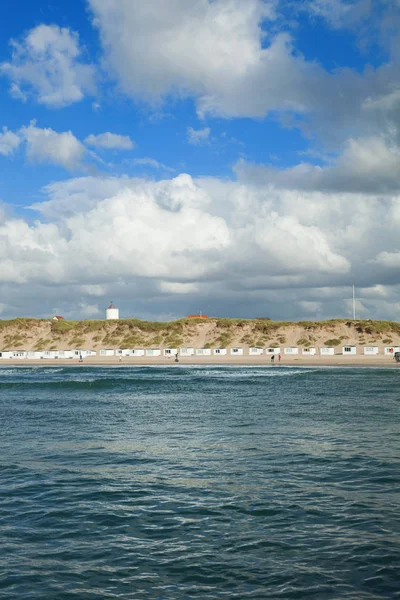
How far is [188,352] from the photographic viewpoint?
131m

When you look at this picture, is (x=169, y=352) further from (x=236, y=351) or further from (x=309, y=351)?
(x=309, y=351)

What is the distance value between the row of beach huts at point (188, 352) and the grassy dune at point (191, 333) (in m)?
9.49

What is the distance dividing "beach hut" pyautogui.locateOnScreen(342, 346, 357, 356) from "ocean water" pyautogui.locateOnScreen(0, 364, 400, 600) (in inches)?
3700

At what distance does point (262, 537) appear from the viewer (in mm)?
12031

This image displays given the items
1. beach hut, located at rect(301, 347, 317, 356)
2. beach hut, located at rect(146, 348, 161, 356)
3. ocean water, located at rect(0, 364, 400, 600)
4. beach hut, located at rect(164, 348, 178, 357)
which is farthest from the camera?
beach hut, located at rect(164, 348, 178, 357)

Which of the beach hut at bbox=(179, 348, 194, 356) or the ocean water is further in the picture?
the beach hut at bbox=(179, 348, 194, 356)

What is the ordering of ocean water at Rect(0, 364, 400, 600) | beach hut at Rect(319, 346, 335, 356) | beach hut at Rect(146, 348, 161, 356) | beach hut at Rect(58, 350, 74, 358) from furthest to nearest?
1. beach hut at Rect(58, 350, 74, 358)
2. beach hut at Rect(146, 348, 161, 356)
3. beach hut at Rect(319, 346, 335, 356)
4. ocean water at Rect(0, 364, 400, 600)

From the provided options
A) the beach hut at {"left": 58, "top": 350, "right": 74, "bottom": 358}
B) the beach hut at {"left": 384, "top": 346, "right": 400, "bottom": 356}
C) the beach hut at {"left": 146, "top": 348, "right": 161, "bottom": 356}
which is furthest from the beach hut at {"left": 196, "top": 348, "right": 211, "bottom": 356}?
the beach hut at {"left": 384, "top": 346, "right": 400, "bottom": 356}

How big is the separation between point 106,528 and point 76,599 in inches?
142

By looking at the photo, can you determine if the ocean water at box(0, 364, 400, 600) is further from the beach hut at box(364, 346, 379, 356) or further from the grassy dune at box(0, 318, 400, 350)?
the grassy dune at box(0, 318, 400, 350)

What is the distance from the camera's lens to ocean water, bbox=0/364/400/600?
9906mm

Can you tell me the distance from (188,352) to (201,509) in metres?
117

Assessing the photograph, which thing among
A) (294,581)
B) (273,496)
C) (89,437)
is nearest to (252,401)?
(89,437)

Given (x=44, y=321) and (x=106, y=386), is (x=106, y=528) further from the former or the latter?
(x=44, y=321)
